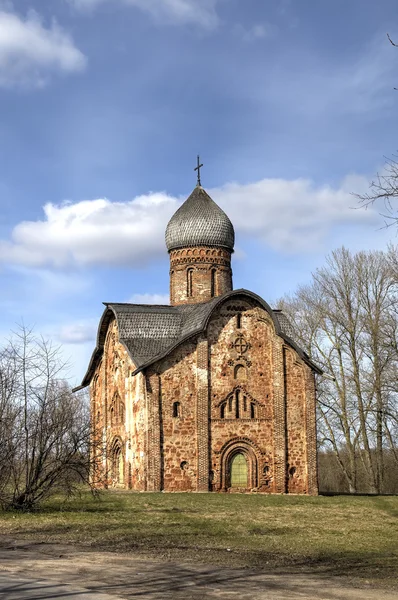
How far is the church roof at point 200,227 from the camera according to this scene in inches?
1292

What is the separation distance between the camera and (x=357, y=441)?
36.9 m

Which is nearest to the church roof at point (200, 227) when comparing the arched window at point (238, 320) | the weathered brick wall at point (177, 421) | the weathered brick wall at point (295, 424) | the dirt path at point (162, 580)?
the arched window at point (238, 320)

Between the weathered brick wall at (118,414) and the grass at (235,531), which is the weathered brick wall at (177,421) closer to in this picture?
the weathered brick wall at (118,414)

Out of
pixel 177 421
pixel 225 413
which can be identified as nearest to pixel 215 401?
pixel 225 413

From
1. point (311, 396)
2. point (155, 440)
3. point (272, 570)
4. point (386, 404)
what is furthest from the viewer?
point (386, 404)

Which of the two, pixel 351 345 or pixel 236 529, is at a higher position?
pixel 351 345

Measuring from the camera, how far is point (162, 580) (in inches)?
381

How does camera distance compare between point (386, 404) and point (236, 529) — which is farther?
point (386, 404)

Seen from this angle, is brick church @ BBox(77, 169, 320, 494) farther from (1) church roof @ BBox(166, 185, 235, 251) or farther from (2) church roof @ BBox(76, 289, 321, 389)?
(1) church roof @ BBox(166, 185, 235, 251)

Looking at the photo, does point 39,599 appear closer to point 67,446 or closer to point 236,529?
point 236,529

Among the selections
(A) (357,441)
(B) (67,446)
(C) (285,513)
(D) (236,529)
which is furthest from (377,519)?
(A) (357,441)

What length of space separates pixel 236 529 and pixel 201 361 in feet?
42.1

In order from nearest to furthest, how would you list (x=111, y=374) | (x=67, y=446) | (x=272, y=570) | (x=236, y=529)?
(x=272, y=570) → (x=236, y=529) → (x=67, y=446) → (x=111, y=374)

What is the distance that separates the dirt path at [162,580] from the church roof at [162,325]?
1627 cm
